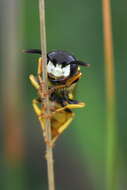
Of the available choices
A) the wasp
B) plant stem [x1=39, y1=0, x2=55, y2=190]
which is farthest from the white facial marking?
plant stem [x1=39, y1=0, x2=55, y2=190]

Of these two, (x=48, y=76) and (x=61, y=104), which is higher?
(x=48, y=76)

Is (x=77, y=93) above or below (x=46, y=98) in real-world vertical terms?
below
